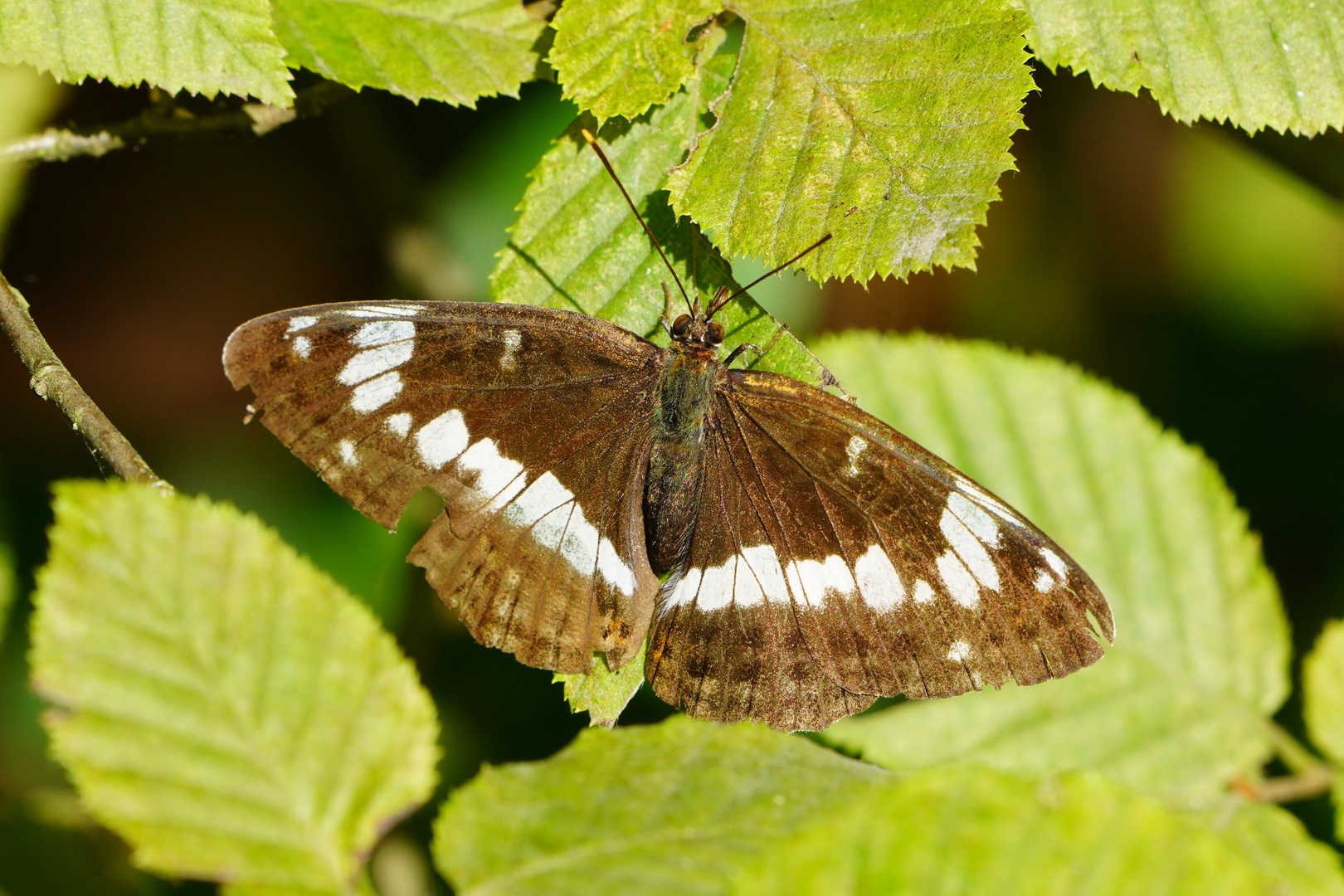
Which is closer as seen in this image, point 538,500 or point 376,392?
point 376,392

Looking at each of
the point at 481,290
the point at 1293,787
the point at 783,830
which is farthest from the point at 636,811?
the point at 481,290

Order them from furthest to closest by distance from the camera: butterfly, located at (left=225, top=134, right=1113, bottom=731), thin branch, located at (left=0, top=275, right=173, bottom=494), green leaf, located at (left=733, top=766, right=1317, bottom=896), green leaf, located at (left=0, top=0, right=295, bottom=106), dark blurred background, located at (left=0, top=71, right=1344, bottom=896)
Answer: dark blurred background, located at (left=0, top=71, right=1344, bottom=896) → butterfly, located at (left=225, top=134, right=1113, bottom=731) → green leaf, located at (left=0, top=0, right=295, bottom=106) → thin branch, located at (left=0, top=275, right=173, bottom=494) → green leaf, located at (left=733, top=766, right=1317, bottom=896)

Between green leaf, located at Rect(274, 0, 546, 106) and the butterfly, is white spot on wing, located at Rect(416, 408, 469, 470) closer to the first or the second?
the butterfly

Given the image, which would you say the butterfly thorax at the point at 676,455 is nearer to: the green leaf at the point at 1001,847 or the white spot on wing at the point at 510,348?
the white spot on wing at the point at 510,348

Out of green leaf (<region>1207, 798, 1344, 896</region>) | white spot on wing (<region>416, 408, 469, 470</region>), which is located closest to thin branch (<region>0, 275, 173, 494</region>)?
white spot on wing (<region>416, 408, 469, 470</region>)

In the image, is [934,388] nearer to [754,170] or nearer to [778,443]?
[778,443]

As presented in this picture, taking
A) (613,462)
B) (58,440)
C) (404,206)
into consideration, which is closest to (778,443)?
(613,462)

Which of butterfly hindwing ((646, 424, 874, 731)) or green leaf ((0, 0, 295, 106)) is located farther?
butterfly hindwing ((646, 424, 874, 731))

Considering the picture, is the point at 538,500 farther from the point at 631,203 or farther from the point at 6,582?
the point at 6,582
